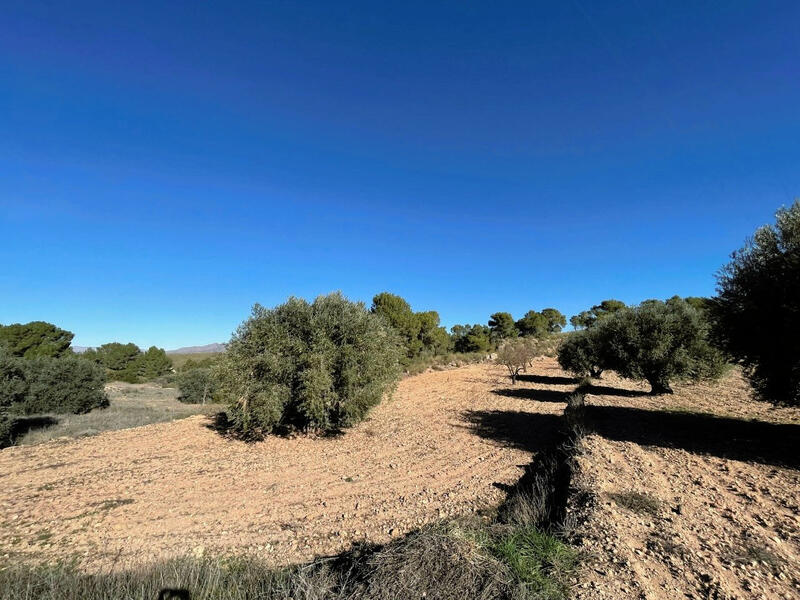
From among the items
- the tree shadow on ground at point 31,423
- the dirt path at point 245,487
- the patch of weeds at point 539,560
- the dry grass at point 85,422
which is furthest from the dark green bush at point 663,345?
the tree shadow on ground at point 31,423

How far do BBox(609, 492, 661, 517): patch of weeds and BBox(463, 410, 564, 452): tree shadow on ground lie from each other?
459 centimetres

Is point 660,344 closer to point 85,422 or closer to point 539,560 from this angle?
point 539,560

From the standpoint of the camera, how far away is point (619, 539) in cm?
445

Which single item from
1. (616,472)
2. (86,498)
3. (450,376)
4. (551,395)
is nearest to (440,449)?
(616,472)

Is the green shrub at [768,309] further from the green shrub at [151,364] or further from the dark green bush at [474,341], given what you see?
the green shrub at [151,364]

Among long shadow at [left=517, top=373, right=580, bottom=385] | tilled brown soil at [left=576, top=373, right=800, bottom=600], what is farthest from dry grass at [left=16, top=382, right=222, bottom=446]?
Result: long shadow at [left=517, top=373, right=580, bottom=385]

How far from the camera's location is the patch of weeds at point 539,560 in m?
3.54

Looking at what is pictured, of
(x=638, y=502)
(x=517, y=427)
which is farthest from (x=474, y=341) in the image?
(x=638, y=502)

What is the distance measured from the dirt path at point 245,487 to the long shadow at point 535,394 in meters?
4.91

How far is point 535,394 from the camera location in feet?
66.7

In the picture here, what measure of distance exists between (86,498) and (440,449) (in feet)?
28.5

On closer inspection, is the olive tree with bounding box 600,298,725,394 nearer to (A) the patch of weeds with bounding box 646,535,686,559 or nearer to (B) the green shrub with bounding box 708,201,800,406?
(B) the green shrub with bounding box 708,201,800,406

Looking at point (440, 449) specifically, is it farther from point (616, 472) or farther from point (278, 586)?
point (278, 586)

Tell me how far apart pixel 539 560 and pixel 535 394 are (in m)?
17.6
